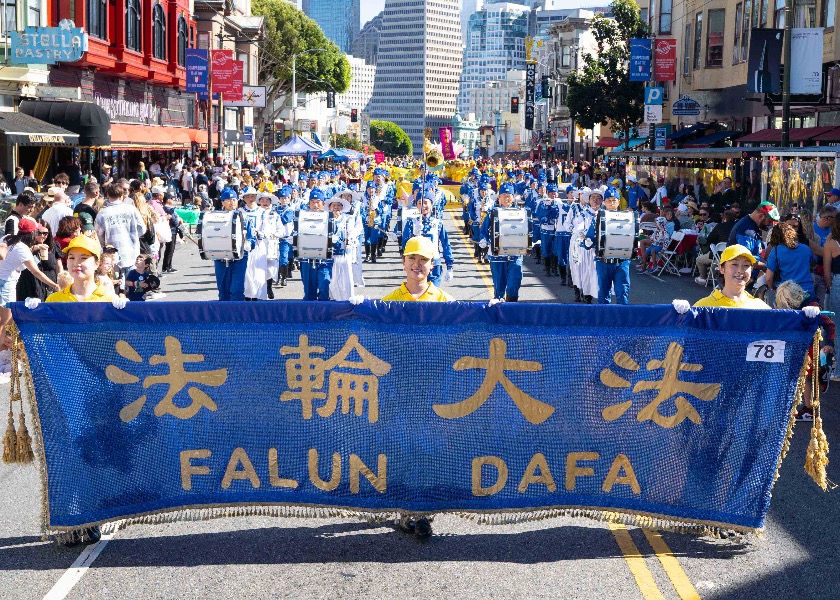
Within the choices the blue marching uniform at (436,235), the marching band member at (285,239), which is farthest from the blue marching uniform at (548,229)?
the marching band member at (285,239)

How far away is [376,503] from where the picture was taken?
6.55 metres

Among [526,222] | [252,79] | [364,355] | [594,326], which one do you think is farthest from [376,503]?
[252,79]

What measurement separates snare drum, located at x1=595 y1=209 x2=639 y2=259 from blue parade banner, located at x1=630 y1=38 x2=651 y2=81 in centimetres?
3335

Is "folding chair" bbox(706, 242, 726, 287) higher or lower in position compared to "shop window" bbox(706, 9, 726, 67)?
lower

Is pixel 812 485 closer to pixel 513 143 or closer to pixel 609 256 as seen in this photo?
pixel 609 256

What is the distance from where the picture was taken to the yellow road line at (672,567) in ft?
19.4

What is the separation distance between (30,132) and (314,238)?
48.4 feet

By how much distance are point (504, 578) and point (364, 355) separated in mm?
1439

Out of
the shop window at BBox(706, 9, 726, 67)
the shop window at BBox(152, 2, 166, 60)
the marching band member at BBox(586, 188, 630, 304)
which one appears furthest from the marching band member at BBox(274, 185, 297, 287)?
the shop window at BBox(152, 2, 166, 60)

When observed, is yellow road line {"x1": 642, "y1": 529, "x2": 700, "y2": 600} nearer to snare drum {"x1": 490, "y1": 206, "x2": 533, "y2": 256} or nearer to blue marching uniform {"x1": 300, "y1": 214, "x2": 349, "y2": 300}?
blue marching uniform {"x1": 300, "y1": 214, "x2": 349, "y2": 300}

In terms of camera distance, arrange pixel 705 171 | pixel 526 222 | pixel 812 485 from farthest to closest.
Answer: pixel 705 171
pixel 526 222
pixel 812 485

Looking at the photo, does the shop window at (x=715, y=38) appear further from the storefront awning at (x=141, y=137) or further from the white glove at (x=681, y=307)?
the white glove at (x=681, y=307)

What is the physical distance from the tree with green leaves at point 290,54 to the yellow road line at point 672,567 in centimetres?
7227

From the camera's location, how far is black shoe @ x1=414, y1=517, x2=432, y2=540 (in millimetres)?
6645
